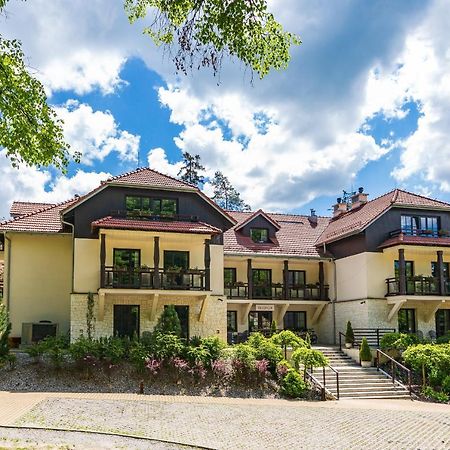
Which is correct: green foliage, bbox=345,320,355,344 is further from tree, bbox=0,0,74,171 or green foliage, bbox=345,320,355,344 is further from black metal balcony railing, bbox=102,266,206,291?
tree, bbox=0,0,74,171

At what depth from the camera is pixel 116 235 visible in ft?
78.9

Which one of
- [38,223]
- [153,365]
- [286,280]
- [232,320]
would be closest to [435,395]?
[286,280]

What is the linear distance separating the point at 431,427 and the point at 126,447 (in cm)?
879

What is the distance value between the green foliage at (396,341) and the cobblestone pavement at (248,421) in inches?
234

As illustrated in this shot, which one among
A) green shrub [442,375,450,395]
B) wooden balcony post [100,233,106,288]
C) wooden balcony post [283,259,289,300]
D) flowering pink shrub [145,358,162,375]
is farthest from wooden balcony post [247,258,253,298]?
green shrub [442,375,450,395]

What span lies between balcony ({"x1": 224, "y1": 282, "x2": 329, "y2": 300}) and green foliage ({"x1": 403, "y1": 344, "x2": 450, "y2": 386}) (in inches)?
300

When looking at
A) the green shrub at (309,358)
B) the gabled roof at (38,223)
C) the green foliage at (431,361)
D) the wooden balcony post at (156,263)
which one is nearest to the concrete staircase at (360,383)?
the green shrub at (309,358)

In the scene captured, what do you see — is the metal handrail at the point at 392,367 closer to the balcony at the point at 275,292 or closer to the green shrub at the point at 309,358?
the green shrub at the point at 309,358

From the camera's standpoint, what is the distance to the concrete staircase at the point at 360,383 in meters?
21.4

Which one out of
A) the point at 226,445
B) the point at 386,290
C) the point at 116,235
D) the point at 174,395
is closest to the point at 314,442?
the point at 226,445

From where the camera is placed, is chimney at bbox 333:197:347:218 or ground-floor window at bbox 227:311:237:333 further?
chimney at bbox 333:197:347:218

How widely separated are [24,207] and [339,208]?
60.1 feet

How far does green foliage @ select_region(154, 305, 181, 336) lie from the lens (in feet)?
73.7

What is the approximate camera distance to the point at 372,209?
29.9 meters
